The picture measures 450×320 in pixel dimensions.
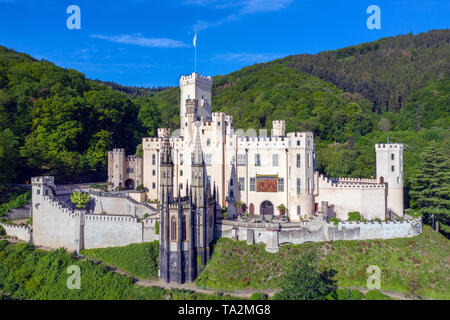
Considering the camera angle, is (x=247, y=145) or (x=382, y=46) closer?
(x=247, y=145)

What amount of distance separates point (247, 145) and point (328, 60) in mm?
109780

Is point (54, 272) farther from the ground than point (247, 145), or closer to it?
closer to it

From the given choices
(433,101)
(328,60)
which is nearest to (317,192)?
(433,101)

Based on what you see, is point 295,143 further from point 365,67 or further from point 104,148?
point 365,67

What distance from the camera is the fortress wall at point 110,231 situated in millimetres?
38041

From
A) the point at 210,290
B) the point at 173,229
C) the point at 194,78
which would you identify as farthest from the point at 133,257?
the point at 194,78

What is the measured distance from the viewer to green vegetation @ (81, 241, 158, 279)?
35.0 meters

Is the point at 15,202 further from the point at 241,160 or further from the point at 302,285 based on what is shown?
the point at 302,285

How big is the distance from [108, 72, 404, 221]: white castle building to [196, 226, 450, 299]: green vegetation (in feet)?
18.6

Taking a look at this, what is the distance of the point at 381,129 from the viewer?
256 ft

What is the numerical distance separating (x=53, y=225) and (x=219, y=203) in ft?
63.9

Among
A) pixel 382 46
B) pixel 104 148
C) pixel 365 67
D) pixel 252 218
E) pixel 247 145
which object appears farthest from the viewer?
pixel 382 46

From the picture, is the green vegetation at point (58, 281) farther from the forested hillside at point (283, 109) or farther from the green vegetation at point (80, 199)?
the forested hillside at point (283, 109)

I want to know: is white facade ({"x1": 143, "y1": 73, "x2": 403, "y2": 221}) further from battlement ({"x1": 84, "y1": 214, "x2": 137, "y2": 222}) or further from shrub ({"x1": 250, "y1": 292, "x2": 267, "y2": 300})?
shrub ({"x1": 250, "y1": 292, "x2": 267, "y2": 300})
